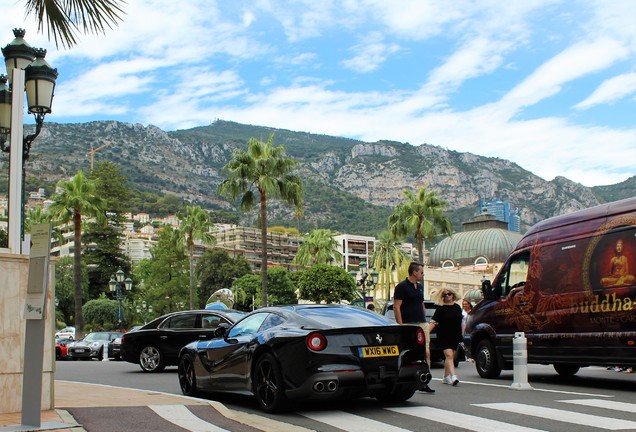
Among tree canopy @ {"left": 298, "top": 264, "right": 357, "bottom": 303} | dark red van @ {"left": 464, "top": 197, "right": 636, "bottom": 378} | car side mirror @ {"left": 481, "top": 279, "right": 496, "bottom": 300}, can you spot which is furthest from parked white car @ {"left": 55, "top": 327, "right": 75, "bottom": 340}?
dark red van @ {"left": 464, "top": 197, "right": 636, "bottom": 378}

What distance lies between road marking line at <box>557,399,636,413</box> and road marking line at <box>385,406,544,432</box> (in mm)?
1973

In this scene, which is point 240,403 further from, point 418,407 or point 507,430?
point 507,430

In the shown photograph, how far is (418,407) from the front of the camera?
31.1ft

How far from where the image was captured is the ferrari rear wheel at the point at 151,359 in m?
17.6

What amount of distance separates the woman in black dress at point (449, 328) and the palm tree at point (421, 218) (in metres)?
35.1

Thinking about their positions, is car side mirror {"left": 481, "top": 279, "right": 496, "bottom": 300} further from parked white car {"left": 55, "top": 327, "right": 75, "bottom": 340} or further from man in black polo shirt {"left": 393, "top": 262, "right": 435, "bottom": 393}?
parked white car {"left": 55, "top": 327, "right": 75, "bottom": 340}

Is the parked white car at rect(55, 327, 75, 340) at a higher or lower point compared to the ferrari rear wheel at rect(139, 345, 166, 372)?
lower

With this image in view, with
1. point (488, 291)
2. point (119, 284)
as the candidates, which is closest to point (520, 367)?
point (488, 291)

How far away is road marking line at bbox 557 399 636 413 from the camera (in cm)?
937

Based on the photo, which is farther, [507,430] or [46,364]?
[46,364]

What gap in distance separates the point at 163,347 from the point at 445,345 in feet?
25.2

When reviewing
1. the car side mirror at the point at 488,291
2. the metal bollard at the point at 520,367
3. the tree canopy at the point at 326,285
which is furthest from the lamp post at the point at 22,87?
the tree canopy at the point at 326,285

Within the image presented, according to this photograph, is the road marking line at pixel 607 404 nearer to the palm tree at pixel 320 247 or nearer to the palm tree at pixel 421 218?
the palm tree at pixel 421 218

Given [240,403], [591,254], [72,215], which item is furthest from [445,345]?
[72,215]
